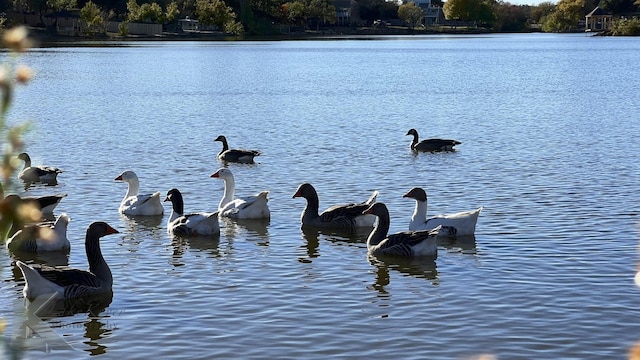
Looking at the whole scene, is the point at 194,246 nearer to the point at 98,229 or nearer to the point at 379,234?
the point at 98,229

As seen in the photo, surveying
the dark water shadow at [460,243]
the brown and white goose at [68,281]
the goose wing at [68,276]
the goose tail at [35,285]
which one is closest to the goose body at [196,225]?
the brown and white goose at [68,281]

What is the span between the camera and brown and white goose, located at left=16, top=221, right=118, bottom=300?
12.1m

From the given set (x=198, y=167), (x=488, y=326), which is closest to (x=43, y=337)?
(x=488, y=326)

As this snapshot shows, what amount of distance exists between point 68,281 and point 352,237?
5931 mm

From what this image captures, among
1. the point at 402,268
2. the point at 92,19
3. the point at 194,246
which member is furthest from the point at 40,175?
the point at 92,19

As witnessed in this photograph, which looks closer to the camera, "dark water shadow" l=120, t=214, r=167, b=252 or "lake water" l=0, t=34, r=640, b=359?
"lake water" l=0, t=34, r=640, b=359

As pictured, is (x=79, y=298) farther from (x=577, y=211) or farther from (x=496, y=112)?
(x=496, y=112)

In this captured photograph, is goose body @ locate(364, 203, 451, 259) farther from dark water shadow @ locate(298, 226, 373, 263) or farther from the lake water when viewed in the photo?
dark water shadow @ locate(298, 226, 373, 263)

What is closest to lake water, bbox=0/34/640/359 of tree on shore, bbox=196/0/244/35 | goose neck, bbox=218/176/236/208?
goose neck, bbox=218/176/236/208

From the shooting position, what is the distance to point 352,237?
1697cm

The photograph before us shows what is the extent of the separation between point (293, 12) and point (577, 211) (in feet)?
578

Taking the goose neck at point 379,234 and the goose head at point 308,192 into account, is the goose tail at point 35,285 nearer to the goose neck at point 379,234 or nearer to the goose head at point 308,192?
the goose neck at point 379,234

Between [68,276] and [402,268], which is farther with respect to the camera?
[402,268]

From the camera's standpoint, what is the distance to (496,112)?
4250 centimetres
